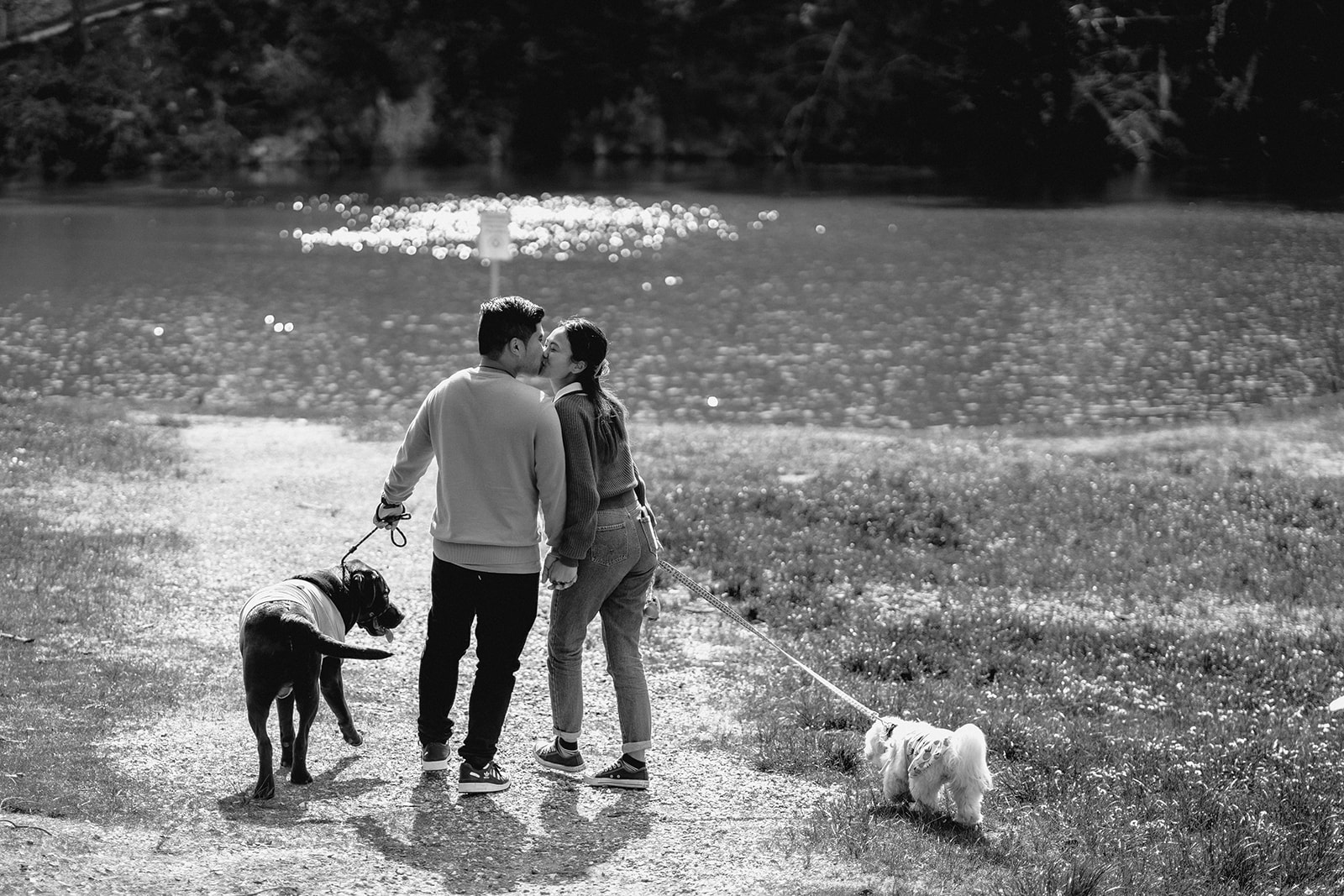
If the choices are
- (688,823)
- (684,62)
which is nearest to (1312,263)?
(688,823)

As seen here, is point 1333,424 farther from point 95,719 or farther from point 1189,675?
point 95,719

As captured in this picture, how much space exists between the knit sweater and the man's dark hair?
34 cm

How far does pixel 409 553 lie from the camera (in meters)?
11.1

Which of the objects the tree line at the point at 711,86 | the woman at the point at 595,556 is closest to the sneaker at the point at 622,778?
the woman at the point at 595,556

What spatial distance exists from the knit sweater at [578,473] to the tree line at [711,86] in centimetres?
5631

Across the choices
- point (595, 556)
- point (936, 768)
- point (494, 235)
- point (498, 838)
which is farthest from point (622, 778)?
point (494, 235)

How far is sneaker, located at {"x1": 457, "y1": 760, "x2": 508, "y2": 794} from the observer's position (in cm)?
649

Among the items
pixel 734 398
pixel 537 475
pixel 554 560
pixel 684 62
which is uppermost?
pixel 684 62

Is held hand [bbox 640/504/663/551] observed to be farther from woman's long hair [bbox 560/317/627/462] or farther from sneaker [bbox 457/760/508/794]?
sneaker [bbox 457/760/508/794]

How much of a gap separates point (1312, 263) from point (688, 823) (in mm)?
38106

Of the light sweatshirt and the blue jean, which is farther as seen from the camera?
the blue jean

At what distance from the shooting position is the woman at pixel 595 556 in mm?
6207

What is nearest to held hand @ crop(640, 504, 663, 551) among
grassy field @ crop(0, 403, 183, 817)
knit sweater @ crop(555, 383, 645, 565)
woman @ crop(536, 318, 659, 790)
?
woman @ crop(536, 318, 659, 790)

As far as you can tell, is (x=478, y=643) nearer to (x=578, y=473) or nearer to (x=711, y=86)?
(x=578, y=473)
